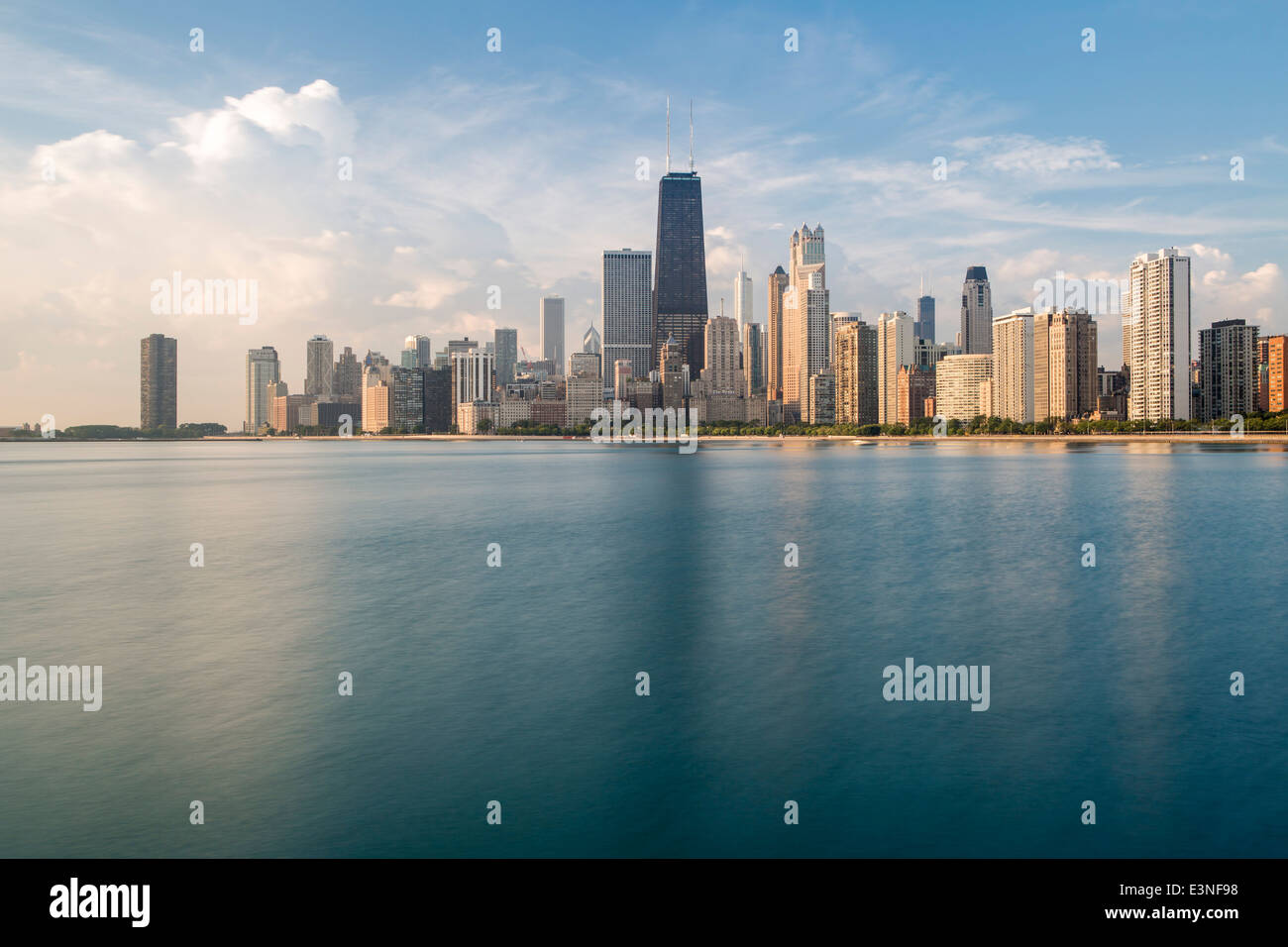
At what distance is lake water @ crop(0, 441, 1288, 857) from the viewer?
18.8m

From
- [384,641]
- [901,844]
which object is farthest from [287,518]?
[901,844]

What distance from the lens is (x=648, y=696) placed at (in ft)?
90.6

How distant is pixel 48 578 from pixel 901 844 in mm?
48976

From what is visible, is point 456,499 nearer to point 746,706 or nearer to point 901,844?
point 746,706

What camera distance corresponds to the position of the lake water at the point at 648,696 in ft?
61.6

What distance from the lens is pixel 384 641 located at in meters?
34.3

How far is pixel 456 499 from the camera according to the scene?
10025 centimetres

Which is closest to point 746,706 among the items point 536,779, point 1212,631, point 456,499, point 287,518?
point 536,779

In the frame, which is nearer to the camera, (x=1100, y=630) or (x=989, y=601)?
(x=1100, y=630)
